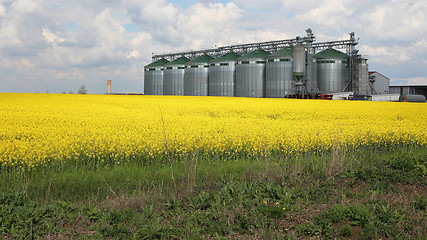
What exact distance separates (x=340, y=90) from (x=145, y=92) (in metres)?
41.5

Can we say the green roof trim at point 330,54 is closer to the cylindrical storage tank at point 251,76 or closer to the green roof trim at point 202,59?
the cylindrical storage tank at point 251,76

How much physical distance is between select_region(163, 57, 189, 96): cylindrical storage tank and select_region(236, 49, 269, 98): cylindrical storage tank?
606 inches

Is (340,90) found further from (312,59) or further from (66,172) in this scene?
(66,172)

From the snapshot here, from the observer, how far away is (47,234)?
5.04 m

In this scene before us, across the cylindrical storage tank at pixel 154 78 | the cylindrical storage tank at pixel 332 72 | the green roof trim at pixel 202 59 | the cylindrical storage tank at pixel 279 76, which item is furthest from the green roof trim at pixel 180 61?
the cylindrical storage tank at pixel 332 72

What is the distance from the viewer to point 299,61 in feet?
177

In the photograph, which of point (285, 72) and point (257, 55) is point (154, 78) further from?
point (285, 72)

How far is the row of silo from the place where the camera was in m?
55.0

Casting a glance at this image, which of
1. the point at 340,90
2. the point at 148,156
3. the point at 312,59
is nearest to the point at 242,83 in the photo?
the point at 312,59

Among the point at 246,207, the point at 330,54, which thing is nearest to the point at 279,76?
the point at 330,54

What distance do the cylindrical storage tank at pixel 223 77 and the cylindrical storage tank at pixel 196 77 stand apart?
2862mm

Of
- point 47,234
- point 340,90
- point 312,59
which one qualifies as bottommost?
point 47,234

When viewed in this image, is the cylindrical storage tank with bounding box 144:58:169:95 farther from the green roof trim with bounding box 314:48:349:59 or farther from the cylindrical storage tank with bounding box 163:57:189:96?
the green roof trim with bounding box 314:48:349:59

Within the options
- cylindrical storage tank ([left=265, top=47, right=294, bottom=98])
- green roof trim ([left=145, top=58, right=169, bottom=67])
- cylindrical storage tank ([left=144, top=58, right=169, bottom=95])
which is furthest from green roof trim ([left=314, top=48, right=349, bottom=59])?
green roof trim ([left=145, top=58, right=169, bottom=67])
